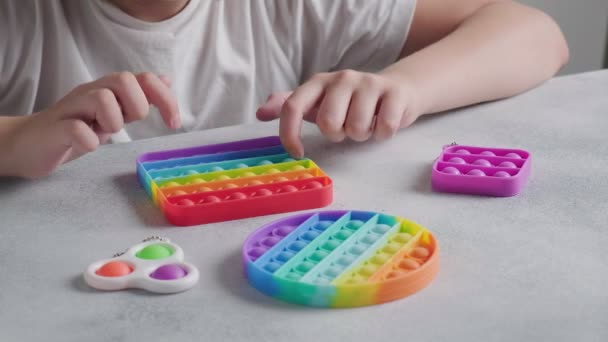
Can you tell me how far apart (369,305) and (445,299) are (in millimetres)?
42

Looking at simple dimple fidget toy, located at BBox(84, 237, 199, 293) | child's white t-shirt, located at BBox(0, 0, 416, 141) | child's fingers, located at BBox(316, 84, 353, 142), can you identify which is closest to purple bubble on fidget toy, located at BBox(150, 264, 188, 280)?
simple dimple fidget toy, located at BBox(84, 237, 199, 293)

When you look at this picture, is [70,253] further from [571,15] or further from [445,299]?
[571,15]

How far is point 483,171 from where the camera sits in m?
0.59

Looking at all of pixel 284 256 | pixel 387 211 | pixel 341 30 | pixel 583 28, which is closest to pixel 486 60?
pixel 341 30

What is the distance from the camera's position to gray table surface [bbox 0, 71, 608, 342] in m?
0.41

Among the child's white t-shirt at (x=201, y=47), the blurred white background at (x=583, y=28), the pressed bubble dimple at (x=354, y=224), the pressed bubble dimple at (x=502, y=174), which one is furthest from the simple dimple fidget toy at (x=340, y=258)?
the blurred white background at (x=583, y=28)

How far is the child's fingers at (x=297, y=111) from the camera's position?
62cm

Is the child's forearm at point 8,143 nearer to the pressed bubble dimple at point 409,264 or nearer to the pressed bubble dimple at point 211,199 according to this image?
the pressed bubble dimple at point 211,199

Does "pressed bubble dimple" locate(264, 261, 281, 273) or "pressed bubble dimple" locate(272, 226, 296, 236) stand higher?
"pressed bubble dimple" locate(264, 261, 281, 273)

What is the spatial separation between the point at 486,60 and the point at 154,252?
0.46 meters

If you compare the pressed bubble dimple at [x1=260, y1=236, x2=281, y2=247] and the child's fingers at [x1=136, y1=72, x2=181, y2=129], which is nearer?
the pressed bubble dimple at [x1=260, y1=236, x2=281, y2=247]

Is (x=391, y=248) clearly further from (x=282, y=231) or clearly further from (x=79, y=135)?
(x=79, y=135)

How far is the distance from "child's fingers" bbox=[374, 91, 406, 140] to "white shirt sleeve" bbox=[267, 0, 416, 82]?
0.28m

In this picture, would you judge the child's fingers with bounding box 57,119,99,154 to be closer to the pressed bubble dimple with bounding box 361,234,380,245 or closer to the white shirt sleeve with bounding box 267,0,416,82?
the pressed bubble dimple with bounding box 361,234,380,245
